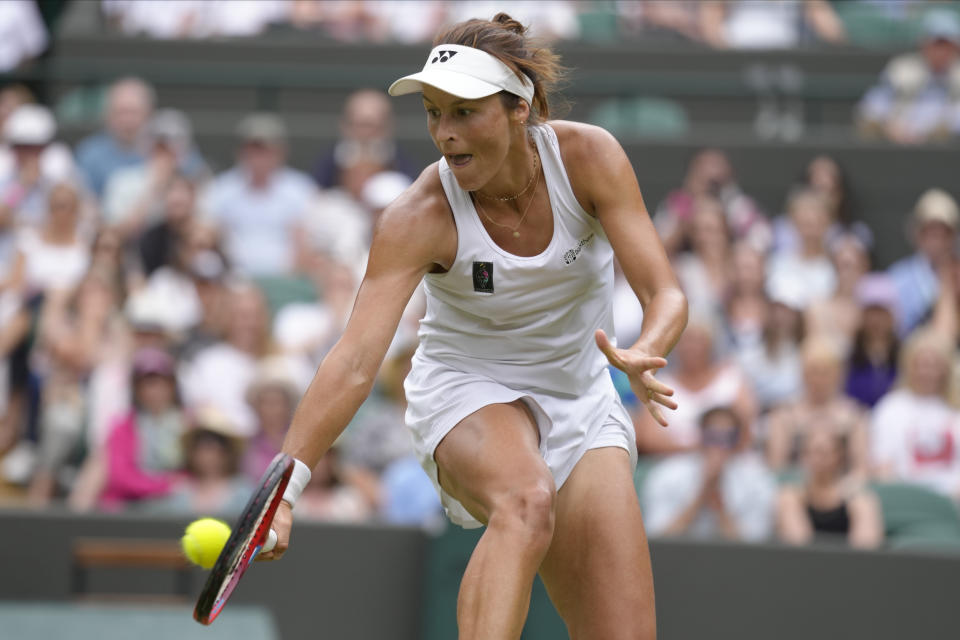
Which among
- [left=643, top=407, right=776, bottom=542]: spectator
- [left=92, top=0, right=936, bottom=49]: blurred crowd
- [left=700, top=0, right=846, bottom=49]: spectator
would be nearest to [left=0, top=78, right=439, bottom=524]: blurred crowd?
[left=643, top=407, right=776, bottom=542]: spectator

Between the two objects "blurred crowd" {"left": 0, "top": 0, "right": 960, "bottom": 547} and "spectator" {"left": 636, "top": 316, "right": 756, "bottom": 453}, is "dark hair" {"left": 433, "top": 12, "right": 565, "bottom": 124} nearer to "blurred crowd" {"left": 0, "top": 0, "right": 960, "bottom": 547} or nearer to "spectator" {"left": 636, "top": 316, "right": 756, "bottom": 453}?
"blurred crowd" {"left": 0, "top": 0, "right": 960, "bottom": 547}

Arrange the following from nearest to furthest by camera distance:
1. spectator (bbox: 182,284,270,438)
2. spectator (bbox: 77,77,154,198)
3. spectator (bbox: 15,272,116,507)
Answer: spectator (bbox: 15,272,116,507) < spectator (bbox: 182,284,270,438) < spectator (bbox: 77,77,154,198)

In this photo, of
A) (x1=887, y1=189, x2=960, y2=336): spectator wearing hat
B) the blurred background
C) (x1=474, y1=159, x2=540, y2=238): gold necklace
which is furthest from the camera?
(x1=887, y1=189, x2=960, y2=336): spectator wearing hat

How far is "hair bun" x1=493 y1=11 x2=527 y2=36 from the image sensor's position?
387 centimetres

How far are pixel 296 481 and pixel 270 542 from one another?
0.19 metres

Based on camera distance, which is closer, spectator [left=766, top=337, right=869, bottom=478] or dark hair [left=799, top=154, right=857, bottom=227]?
spectator [left=766, top=337, right=869, bottom=478]

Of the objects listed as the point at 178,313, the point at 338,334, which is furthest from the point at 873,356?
the point at 178,313

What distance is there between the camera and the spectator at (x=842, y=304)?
326 inches

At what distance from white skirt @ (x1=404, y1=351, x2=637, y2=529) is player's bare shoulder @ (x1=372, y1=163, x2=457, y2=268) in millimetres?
342

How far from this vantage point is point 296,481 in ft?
11.6

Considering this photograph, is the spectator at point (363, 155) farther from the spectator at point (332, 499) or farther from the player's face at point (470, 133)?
Answer: the player's face at point (470, 133)

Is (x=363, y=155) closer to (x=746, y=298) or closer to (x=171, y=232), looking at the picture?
(x=171, y=232)

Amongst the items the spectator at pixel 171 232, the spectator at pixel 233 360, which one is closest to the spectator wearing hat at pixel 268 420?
the spectator at pixel 233 360

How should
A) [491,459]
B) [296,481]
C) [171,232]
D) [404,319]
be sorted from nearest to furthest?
[296,481] < [491,459] < [404,319] < [171,232]
